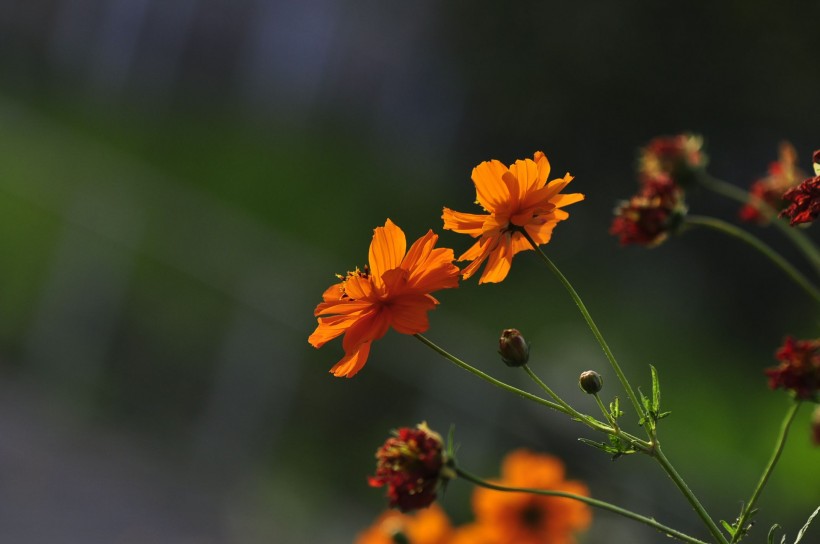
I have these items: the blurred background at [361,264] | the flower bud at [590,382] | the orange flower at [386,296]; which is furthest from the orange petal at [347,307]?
the blurred background at [361,264]

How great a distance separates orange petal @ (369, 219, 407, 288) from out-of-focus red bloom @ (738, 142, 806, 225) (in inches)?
17.3

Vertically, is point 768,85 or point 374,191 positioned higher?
point 768,85

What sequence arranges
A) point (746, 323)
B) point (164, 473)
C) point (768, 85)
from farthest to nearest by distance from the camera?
point (746, 323) < point (768, 85) < point (164, 473)

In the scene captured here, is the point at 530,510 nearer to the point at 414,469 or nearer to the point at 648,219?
the point at 648,219

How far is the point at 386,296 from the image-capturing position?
3.05 ft

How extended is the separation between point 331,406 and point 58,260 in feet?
5.57

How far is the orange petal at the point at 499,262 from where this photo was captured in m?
0.93

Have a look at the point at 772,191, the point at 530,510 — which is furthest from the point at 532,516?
the point at 772,191

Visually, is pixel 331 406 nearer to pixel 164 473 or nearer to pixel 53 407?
pixel 164 473

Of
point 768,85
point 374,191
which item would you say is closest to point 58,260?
point 374,191

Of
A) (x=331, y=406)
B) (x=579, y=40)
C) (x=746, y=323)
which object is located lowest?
(x=331, y=406)

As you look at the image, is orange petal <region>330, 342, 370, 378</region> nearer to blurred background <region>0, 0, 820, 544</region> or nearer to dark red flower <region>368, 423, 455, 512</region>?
dark red flower <region>368, 423, 455, 512</region>

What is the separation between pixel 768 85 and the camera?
585 centimetres

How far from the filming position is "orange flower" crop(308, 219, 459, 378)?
0.90 meters
